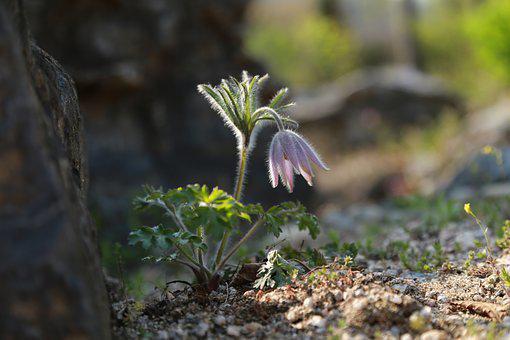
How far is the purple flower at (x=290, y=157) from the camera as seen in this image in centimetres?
248

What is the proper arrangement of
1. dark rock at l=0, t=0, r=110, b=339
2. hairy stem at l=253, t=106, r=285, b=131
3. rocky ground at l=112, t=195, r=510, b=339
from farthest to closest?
hairy stem at l=253, t=106, r=285, b=131
rocky ground at l=112, t=195, r=510, b=339
dark rock at l=0, t=0, r=110, b=339

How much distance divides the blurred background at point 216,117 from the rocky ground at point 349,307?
152 cm

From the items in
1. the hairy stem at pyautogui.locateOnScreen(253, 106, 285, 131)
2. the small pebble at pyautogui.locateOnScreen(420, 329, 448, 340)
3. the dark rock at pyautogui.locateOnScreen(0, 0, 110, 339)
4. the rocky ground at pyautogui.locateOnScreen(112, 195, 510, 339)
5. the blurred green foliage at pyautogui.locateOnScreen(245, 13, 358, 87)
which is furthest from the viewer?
the blurred green foliage at pyautogui.locateOnScreen(245, 13, 358, 87)

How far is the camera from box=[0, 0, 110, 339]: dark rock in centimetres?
164

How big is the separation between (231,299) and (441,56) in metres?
16.4

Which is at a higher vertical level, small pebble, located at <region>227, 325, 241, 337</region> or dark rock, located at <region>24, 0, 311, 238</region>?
dark rock, located at <region>24, 0, 311, 238</region>

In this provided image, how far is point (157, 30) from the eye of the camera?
637 cm

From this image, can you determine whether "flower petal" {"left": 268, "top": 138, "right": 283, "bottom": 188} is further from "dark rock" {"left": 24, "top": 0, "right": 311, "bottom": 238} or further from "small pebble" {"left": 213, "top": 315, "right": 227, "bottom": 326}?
"dark rock" {"left": 24, "top": 0, "right": 311, "bottom": 238}

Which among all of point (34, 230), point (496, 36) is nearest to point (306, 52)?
point (496, 36)

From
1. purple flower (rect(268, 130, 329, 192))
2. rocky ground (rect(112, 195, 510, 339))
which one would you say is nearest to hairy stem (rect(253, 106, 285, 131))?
purple flower (rect(268, 130, 329, 192))

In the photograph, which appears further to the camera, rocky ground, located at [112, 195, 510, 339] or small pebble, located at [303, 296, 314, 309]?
small pebble, located at [303, 296, 314, 309]

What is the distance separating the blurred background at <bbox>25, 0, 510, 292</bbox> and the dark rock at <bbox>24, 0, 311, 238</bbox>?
11 millimetres

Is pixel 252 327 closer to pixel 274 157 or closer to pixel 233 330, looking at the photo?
pixel 233 330

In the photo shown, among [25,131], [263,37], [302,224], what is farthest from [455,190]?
[263,37]
